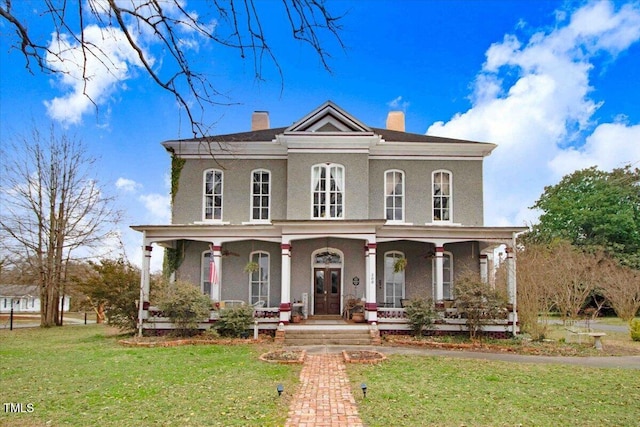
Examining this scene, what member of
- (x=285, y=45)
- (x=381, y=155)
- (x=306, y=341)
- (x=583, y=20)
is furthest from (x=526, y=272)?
(x=285, y=45)

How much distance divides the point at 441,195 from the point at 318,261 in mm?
6036

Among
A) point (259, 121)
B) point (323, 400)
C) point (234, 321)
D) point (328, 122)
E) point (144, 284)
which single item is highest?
Result: point (259, 121)

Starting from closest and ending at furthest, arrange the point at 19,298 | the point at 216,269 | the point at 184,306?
the point at 184,306
the point at 216,269
the point at 19,298

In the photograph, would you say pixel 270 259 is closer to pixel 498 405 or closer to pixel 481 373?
pixel 481 373

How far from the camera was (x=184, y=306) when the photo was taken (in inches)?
660

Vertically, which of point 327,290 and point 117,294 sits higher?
point 327,290

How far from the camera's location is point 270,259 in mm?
20656

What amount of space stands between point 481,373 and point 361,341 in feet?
18.9

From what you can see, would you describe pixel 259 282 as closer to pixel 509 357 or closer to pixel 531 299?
pixel 509 357

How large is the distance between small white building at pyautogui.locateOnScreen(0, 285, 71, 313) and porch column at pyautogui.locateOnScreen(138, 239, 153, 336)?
38.2 meters

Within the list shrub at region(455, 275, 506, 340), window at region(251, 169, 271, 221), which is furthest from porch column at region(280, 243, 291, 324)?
shrub at region(455, 275, 506, 340)

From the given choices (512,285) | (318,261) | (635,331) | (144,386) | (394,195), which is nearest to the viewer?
(144,386)

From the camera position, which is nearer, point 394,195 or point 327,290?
point 327,290

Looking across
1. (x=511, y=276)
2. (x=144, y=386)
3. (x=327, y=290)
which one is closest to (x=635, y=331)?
(x=511, y=276)
